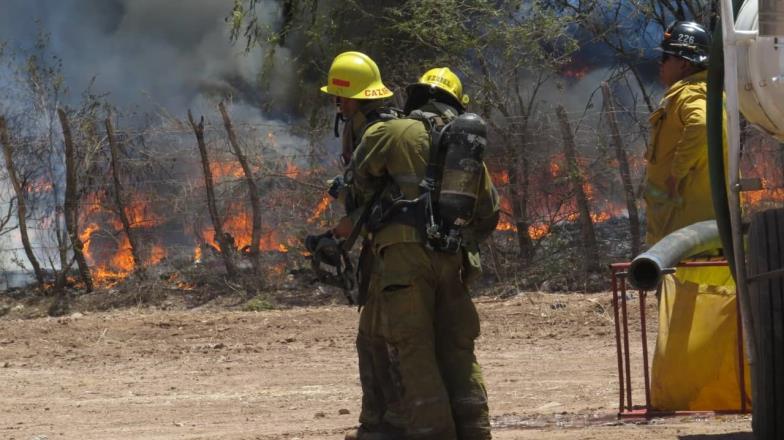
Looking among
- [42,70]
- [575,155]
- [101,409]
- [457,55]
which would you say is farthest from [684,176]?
[42,70]

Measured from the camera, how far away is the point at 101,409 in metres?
8.41

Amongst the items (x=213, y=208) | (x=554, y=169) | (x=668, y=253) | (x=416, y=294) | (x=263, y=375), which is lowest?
(x=263, y=375)

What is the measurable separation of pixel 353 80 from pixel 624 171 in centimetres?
814

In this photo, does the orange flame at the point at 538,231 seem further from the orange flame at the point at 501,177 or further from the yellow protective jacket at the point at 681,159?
the yellow protective jacket at the point at 681,159

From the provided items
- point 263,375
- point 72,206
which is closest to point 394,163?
point 263,375

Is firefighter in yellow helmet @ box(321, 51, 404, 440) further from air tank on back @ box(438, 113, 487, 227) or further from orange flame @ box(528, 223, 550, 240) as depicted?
orange flame @ box(528, 223, 550, 240)

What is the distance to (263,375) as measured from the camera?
9.82m

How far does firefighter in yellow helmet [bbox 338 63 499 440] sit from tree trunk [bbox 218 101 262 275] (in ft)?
29.5

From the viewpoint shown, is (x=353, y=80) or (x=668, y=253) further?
(x=353, y=80)

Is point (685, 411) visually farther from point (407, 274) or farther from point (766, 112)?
point (766, 112)

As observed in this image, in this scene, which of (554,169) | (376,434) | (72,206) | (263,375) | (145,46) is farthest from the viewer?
(145,46)

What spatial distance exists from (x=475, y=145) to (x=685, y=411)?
173cm

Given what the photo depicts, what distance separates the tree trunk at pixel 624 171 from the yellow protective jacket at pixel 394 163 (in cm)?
813

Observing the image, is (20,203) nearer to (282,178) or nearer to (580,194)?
(282,178)
